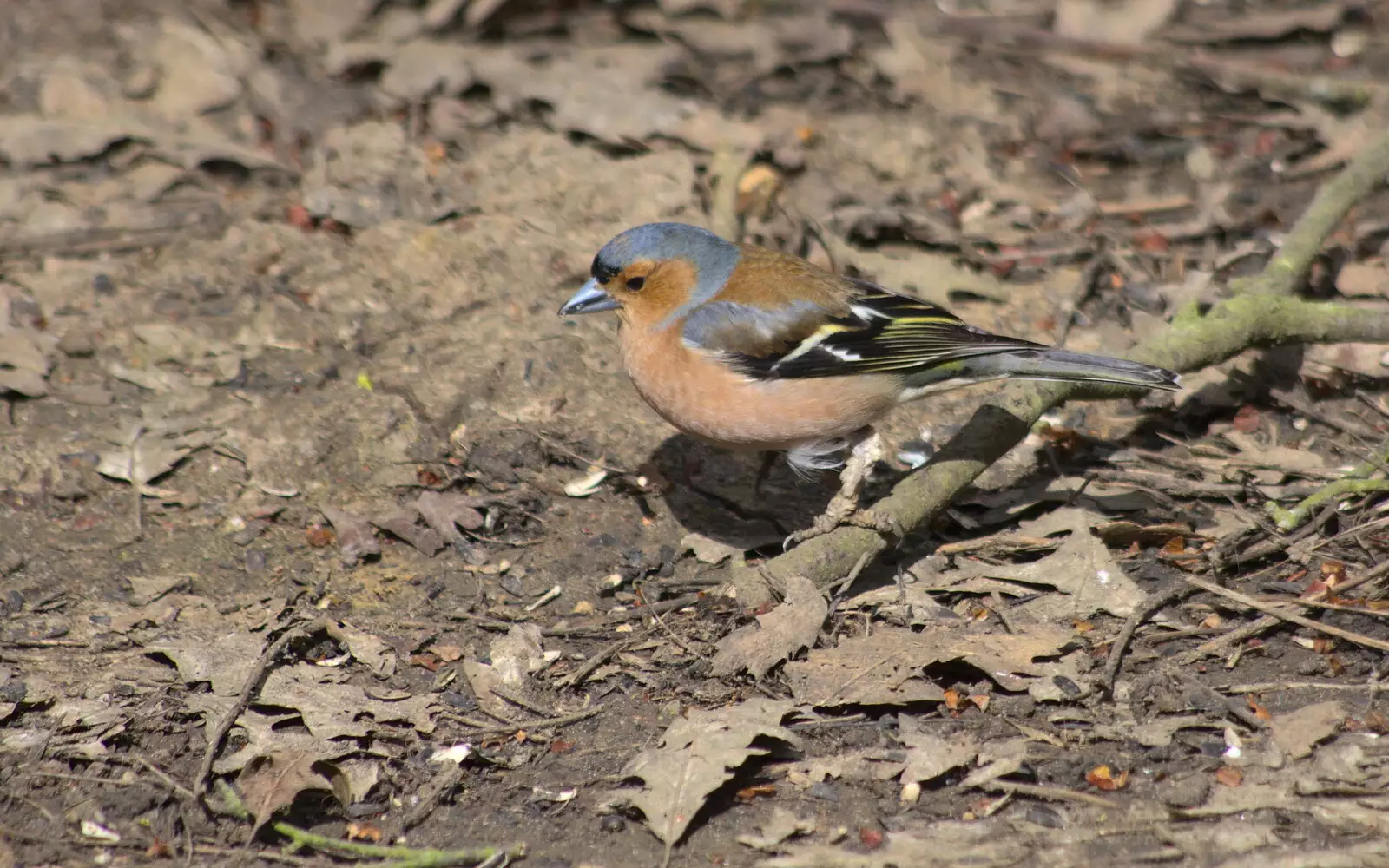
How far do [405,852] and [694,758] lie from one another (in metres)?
0.82

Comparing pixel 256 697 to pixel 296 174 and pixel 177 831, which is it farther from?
pixel 296 174

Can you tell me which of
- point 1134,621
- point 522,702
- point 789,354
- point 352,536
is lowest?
point 352,536

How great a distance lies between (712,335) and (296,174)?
332cm

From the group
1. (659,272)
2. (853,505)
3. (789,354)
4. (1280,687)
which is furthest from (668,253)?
(1280,687)

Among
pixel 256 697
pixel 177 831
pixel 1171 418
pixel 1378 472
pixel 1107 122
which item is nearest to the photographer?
pixel 177 831

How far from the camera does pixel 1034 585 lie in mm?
4543

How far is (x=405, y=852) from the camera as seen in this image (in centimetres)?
345

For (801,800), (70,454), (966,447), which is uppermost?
(966,447)

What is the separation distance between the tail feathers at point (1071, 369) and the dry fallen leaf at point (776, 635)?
1.04 metres

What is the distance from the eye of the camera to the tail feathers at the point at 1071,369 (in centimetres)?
446

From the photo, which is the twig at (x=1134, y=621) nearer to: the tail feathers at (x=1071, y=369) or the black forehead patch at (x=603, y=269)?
the tail feathers at (x=1071, y=369)

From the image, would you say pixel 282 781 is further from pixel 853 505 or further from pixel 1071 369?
pixel 1071 369

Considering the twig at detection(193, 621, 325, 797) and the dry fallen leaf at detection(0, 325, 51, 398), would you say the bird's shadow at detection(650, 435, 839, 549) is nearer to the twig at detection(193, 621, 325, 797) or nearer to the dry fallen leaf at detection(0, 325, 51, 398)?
the twig at detection(193, 621, 325, 797)

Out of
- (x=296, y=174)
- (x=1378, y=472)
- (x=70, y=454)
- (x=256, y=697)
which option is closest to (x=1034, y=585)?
(x=1378, y=472)
